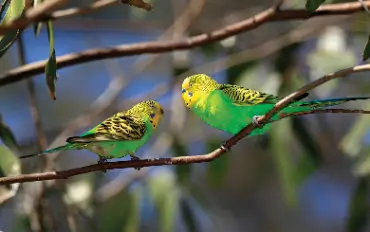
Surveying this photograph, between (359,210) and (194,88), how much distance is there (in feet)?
3.64

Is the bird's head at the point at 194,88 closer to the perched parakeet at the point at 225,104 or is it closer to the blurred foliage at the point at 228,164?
the perched parakeet at the point at 225,104

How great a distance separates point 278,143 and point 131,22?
68cm

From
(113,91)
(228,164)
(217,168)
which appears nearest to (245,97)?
(217,168)

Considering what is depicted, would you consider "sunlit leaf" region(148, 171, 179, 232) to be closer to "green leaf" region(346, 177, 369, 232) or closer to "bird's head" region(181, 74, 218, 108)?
"green leaf" region(346, 177, 369, 232)

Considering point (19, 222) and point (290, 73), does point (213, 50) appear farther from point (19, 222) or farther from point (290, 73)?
point (19, 222)

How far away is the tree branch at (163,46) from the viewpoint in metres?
1.11

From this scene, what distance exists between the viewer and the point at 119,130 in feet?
2.15

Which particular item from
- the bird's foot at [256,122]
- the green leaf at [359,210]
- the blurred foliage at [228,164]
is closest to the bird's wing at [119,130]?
the bird's foot at [256,122]

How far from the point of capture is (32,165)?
167 cm

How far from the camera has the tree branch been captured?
43.9 inches

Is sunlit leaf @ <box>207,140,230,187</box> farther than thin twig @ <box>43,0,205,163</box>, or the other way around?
thin twig @ <box>43,0,205,163</box>

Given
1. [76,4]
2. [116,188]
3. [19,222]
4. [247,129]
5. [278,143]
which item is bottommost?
[247,129]

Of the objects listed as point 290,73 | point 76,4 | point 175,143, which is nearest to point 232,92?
point 175,143

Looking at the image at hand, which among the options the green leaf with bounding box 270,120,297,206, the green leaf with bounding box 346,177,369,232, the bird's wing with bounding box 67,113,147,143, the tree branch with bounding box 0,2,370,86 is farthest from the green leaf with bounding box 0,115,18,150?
the green leaf with bounding box 346,177,369,232
